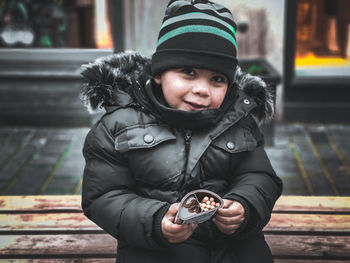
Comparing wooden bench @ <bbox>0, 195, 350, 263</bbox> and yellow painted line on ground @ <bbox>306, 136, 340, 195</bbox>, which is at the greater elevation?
wooden bench @ <bbox>0, 195, 350, 263</bbox>

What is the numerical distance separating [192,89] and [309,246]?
913 millimetres

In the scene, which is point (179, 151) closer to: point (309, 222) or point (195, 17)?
point (195, 17)

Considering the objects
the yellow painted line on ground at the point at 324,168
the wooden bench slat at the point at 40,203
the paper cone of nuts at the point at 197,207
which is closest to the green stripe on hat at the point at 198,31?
the paper cone of nuts at the point at 197,207

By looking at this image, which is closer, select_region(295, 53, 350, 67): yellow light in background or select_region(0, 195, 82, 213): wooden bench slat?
select_region(0, 195, 82, 213): wooden bench slat

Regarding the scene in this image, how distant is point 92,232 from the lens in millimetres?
2148

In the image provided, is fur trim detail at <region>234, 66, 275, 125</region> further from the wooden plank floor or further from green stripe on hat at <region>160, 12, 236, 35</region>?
the wooden plank floor

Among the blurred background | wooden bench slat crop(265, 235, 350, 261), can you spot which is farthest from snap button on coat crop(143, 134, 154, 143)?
the blurred background

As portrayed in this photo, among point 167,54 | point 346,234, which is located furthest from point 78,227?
point 346,234

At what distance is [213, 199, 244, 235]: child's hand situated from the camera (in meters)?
1.60

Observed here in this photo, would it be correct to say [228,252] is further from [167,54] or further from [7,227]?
[7,227]

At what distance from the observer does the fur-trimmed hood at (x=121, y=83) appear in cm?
181

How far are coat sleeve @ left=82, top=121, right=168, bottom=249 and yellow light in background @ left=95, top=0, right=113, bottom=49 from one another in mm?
3306

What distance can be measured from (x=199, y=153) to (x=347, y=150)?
113 inches

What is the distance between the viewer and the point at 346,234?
6.97 feet
